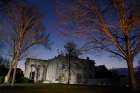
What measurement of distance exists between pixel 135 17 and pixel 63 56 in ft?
120

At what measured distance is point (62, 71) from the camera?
1938 inches

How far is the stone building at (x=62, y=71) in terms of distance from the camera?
48.9m

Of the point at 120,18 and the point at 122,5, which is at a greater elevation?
the point at 122,5

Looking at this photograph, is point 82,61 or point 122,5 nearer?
point 122,5

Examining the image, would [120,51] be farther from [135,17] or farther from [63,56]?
[63,56]

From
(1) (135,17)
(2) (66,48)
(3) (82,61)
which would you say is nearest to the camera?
(1) (135,17)

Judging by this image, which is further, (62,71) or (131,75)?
(62,71)

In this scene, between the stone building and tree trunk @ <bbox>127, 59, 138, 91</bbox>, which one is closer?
tree trunk @ <bbox>127, 59, 138, 91</bbox>

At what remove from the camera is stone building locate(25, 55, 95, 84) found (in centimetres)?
4894

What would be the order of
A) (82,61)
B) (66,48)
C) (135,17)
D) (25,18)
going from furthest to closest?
(82,61) < (66,48) < (25,18) < (135,17)

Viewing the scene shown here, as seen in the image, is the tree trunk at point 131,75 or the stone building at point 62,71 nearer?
the tree trunk at point 131,75

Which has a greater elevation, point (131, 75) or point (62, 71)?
point (62, 71)

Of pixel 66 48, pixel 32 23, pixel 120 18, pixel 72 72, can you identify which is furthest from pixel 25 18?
pixel 72 72

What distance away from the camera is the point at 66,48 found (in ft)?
157
